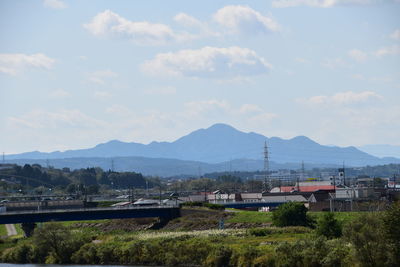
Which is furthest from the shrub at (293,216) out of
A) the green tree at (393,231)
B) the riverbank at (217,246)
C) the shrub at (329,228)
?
the green tree at (393,231)

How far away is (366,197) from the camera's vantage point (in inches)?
5556

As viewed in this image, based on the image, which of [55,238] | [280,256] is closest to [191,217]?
[55,238]

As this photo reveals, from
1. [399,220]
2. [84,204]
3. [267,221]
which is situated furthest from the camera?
[84,204]

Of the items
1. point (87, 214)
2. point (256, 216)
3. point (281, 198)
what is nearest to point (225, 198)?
point (281, 198)

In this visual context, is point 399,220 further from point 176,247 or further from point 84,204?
point 84,204

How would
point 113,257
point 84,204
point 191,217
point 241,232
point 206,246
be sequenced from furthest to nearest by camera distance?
point 84,204 → point 191,217 → point 241,232 → point 113,257 → point 206,246

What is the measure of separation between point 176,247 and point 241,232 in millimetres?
14115

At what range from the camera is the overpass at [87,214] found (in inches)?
4498

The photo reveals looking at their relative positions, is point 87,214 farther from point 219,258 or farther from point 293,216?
Answer: point 219,258

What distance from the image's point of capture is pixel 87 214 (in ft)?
397

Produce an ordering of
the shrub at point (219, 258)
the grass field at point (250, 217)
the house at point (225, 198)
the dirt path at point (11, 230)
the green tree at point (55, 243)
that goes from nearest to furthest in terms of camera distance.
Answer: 1. the shrub at point (219, 258)
2. the green tree at point (55, 243)
3. the grass field at point (250, 217)
4. the dirt path at point (11, 230)
5. the house at point (225, 198)

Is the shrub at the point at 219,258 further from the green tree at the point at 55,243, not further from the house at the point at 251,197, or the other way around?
the house at the point at 251,197

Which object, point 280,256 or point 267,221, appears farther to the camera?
point 267,221

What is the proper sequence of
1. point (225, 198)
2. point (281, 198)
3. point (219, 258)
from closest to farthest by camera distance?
1. point (219, 258)
2. point (281, 198)
3. point (225, 198)
